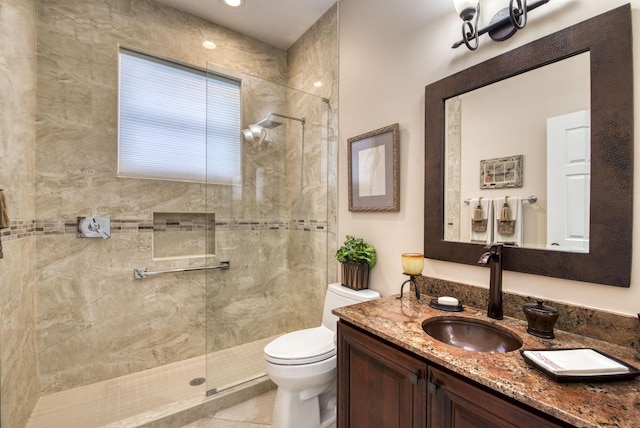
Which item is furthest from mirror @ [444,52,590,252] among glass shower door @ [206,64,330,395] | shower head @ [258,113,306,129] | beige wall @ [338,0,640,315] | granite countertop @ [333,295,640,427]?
shower head @ [258,113,306,129]

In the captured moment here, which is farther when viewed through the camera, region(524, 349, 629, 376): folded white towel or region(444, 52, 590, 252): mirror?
region(444, 52, 590, 252): mirror

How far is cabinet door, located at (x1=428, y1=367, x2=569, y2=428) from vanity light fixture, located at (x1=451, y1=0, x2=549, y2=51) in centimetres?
135

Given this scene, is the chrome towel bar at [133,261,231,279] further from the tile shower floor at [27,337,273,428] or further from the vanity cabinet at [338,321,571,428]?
the vanity cabinet at [338,321,571,428]

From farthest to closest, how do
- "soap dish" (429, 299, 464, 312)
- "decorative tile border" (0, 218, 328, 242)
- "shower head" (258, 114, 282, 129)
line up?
"shower head" (258, 114, 282, 129) < "decorative tile border" (0, 218, 328, 242) < "soap dish" (429, 299, 464, 312)

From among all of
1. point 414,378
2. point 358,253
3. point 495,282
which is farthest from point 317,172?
point 414,378

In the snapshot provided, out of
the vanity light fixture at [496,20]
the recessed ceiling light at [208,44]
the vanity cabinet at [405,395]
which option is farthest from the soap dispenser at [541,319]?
the recessed ceiling light at [208,44]

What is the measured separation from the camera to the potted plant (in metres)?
1.91

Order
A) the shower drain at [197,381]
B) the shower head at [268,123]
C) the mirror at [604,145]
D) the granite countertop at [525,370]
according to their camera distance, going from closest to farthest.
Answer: the granite countertop at [525,370]
the mirror at [604,145]
the shower drain at [197,381]
the shower head at [268,123]

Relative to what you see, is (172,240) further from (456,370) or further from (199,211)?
(456,370)

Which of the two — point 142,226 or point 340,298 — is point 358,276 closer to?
point 340,298

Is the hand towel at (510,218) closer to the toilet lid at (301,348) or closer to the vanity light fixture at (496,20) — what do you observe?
the vanity light fixture at (496,20)

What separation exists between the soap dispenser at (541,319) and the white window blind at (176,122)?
7.09 feet

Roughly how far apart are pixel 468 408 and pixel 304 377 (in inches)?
37.4

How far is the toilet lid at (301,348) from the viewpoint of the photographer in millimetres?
1572
